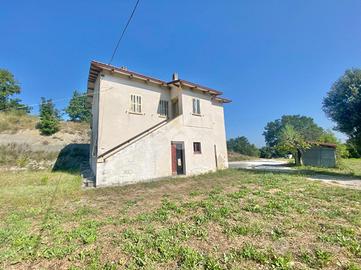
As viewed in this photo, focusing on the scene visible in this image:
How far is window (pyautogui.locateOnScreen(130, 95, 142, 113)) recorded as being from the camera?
41.6 feet

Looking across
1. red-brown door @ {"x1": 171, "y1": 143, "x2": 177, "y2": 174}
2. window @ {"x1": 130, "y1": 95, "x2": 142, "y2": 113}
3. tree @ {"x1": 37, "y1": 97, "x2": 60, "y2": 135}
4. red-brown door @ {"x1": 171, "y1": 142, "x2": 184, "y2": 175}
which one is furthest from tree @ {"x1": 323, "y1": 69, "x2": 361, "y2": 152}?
tree @ {"x1": 37, "y1": 97, "x2": 60, "y2": 135}

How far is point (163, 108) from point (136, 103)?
7.47ft

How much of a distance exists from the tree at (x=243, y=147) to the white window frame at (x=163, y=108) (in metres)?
49.5

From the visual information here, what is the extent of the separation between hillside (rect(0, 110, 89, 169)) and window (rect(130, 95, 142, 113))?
8.88 meters

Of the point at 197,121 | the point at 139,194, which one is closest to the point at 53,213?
the point at 139,194

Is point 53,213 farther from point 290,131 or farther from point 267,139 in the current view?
point 267,139

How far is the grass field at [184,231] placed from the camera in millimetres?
3186

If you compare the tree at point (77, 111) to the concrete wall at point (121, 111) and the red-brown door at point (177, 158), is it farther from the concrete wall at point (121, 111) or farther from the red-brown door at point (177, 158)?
the red-brown door at point (177, 158)

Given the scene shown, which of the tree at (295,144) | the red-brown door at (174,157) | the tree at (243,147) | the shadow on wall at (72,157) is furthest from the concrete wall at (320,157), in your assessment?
the tree at (243,147)

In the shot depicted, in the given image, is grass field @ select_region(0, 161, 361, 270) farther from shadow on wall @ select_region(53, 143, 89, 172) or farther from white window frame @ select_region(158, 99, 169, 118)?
shadow on wall @ select_region(53, 143, 89, 172)

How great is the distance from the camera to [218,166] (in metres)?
15.5

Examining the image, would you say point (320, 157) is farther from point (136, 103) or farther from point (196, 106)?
point (136, 103)

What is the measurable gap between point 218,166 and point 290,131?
42.7ft

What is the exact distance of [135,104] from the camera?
12.8 m
